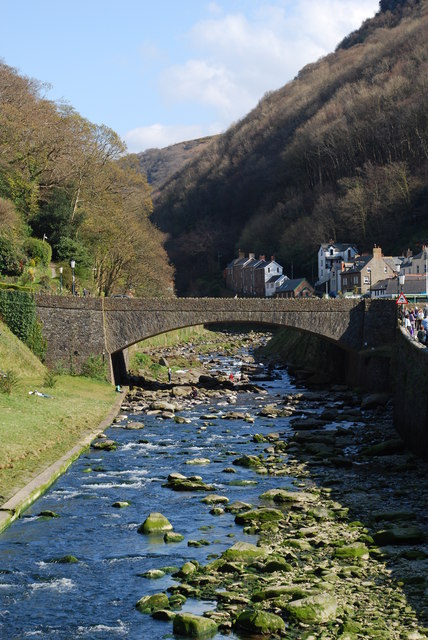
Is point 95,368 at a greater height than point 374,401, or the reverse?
point 95,368

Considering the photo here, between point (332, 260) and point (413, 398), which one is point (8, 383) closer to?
point (413, 398)

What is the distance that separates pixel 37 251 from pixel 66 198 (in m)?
9.28

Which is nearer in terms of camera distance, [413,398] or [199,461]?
[199,461]

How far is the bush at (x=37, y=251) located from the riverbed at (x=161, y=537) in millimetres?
31539

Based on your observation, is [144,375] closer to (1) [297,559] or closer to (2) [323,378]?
(2) [323,378]

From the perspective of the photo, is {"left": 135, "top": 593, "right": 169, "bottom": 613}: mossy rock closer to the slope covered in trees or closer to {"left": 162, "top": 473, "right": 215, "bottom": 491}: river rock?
{"left": 162, "top": 473, "right": 215, "bottom": 491}: river rock

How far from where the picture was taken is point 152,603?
1911 centimetres

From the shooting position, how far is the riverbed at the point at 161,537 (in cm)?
1845

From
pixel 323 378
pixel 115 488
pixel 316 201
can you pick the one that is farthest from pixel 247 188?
pixel 115 488

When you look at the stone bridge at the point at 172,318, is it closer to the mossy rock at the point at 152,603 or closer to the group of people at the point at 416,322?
the group of people at the point at 416,322

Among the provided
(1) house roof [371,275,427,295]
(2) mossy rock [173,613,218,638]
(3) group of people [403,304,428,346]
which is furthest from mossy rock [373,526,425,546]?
(1) house roof [371,275,427,295]

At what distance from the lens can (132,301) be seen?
5984cm

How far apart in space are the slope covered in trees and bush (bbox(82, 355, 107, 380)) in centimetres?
1059

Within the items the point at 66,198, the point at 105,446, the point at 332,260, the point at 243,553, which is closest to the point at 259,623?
the point at 243,553
